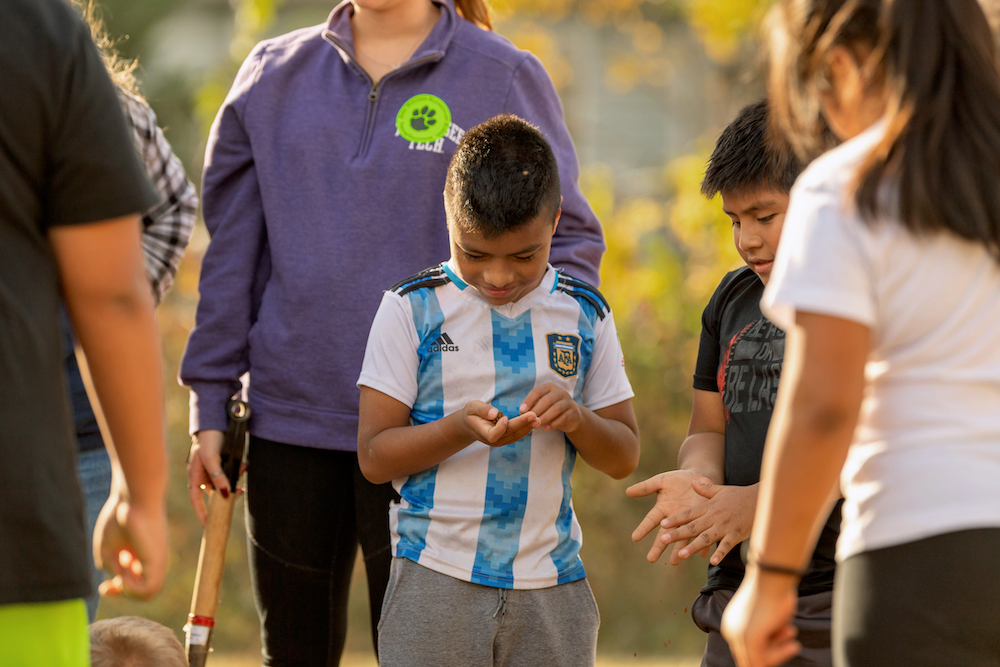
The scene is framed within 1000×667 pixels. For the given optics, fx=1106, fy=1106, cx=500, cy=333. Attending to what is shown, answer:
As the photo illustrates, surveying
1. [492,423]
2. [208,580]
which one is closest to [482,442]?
[492,423]

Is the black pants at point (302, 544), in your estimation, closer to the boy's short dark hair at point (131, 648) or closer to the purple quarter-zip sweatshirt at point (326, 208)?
the purple quarter-zip sweatshirt at point (326, 208)

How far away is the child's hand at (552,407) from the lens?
2.13 m

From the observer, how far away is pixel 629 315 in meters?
6.78

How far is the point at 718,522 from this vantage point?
2.20 m

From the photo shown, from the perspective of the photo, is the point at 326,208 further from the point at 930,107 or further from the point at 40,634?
the point at 930,107

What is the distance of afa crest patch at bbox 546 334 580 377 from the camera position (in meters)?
2.35

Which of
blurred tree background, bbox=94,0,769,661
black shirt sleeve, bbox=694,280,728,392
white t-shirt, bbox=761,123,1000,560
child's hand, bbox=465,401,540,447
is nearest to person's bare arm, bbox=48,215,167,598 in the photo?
child's hand, bbox=465,401,540,447

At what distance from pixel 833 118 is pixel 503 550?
1.09m

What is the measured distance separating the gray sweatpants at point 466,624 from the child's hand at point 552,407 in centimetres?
37

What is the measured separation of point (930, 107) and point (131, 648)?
1970 millimetres

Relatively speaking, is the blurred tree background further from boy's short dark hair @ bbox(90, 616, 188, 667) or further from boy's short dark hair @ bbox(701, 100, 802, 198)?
boy's short dark hair @ bbox(90, 616, 188, 667)

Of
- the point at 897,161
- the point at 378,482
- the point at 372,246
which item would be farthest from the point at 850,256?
the point at 372,246

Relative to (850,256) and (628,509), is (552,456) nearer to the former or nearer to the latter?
(850,256)

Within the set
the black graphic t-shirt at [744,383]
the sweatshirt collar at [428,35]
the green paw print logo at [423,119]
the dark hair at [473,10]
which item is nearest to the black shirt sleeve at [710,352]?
the black graphic t-shirt at [744,383]
